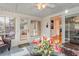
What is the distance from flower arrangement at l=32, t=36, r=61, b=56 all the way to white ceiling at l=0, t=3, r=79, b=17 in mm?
503

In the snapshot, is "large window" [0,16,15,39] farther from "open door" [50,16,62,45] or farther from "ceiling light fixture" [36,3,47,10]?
"open door" [50,16,62,45]

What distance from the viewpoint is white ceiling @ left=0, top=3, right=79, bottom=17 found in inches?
105

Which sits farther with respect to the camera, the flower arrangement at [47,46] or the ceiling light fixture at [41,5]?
the flower arrangement at [47,46]

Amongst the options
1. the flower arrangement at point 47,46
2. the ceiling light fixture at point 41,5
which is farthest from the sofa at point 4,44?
the ceiling light fixture at point 41,5

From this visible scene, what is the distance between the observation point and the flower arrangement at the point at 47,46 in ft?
9.07

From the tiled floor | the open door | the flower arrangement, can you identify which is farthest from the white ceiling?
the tiled floor

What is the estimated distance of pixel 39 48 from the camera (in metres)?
2.78

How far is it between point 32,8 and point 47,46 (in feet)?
2.54

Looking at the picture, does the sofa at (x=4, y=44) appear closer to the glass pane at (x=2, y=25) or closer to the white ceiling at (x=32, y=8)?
the glass pane at (x=2, y=25)

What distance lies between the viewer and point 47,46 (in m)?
2.77

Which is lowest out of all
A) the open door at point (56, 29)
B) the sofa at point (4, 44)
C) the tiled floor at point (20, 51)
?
the tiled floor at point (20, 51)

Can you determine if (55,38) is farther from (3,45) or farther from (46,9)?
(3,45)

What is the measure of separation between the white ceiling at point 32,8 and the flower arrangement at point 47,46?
19.8 inches

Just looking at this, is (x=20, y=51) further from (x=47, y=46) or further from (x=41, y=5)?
(x=41, y=5)
